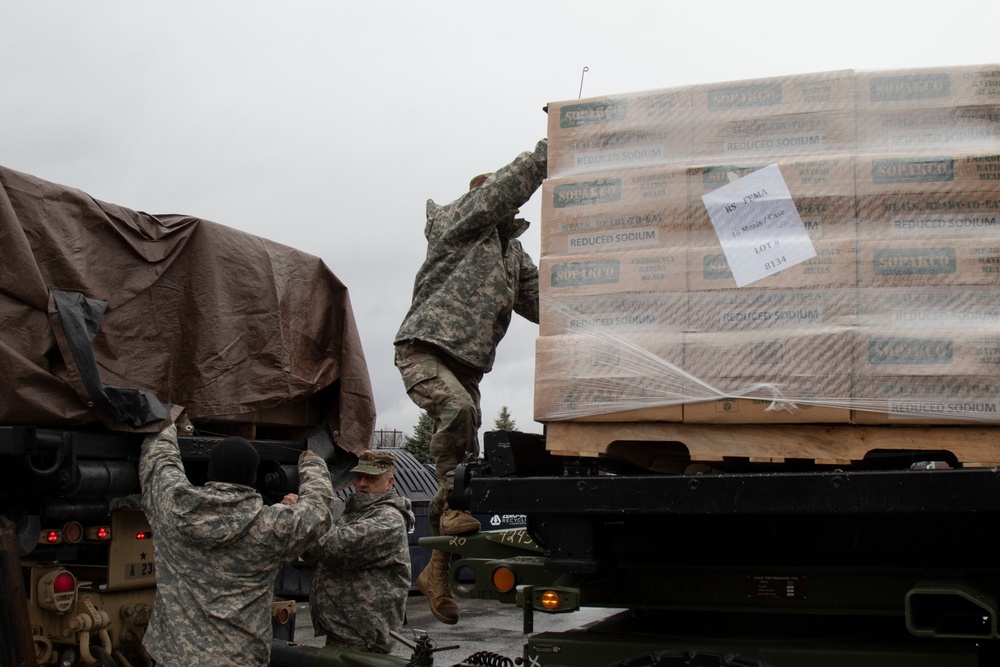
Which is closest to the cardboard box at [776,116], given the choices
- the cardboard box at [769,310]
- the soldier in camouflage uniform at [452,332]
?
the cardboard box at [769,310]

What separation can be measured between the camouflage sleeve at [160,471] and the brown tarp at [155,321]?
0.11m

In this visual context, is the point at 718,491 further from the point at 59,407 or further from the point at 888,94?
the point at 59,407

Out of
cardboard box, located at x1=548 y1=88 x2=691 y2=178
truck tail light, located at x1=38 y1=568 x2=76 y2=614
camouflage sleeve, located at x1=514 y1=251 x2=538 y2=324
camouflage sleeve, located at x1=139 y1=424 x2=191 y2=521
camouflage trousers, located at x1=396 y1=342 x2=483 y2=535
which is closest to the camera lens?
cardboard box, located at x1=548 y1=88 x2=691 y2=178

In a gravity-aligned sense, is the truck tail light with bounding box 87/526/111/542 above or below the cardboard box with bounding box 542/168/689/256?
below

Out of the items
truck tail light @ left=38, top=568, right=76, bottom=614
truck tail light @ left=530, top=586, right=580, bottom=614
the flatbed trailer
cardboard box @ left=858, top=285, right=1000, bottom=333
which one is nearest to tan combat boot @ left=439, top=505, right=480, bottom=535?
the flatbed trailer

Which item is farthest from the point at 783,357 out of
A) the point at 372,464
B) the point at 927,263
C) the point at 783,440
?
the point at 372,464

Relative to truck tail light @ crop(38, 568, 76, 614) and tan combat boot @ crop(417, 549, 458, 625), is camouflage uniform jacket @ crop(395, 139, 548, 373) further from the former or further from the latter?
truck tail light @ crop(38, 568, 76, 614)

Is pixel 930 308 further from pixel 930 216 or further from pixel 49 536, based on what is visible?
pixel 49 536

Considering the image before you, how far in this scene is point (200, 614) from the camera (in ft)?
15.7

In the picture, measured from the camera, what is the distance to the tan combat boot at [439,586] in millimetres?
5316

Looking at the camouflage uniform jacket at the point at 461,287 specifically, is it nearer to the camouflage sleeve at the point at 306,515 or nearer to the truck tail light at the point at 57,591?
the camouflage sleeve at the point at 306,515

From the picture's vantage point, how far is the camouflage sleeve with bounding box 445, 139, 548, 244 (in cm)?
466

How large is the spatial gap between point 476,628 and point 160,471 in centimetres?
594

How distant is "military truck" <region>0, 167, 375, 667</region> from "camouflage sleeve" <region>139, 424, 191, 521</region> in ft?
0.34
